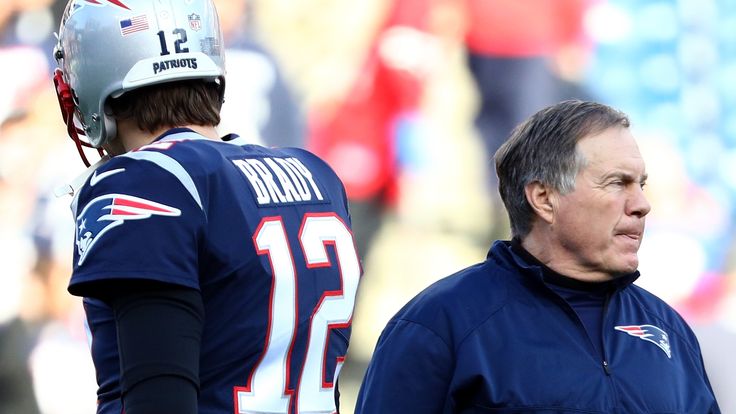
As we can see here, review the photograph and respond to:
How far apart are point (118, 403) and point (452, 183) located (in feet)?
11.9

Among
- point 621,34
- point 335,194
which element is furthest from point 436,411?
point 621,34

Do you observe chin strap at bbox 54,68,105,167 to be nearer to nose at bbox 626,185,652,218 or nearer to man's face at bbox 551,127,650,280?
man's face at bbox 551,127,650,280

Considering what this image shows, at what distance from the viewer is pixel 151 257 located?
6.52ft

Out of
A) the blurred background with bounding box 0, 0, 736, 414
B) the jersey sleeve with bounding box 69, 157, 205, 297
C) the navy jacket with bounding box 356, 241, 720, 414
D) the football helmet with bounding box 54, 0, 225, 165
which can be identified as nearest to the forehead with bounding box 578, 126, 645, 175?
the navy jacket with bounding box 356, 241, 720, 414

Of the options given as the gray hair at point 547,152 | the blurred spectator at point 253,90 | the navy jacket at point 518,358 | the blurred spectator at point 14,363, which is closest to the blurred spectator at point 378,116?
the blurred spectator at point 253,90

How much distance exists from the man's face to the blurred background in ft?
8.94

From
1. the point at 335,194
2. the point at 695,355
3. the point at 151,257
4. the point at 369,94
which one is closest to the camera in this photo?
the point at 151,257

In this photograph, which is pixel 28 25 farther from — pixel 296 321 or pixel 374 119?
pixel 296 321

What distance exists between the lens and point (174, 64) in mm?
2307

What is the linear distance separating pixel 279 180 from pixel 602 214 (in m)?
0.75

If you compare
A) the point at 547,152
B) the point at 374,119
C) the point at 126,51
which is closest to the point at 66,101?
the point at 126,51

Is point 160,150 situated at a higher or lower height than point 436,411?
higher

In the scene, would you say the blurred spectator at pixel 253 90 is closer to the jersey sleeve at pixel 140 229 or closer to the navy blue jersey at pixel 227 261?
the navy blue jersey at pixel 227 261

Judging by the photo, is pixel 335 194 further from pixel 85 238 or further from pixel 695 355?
pixel 695 355
